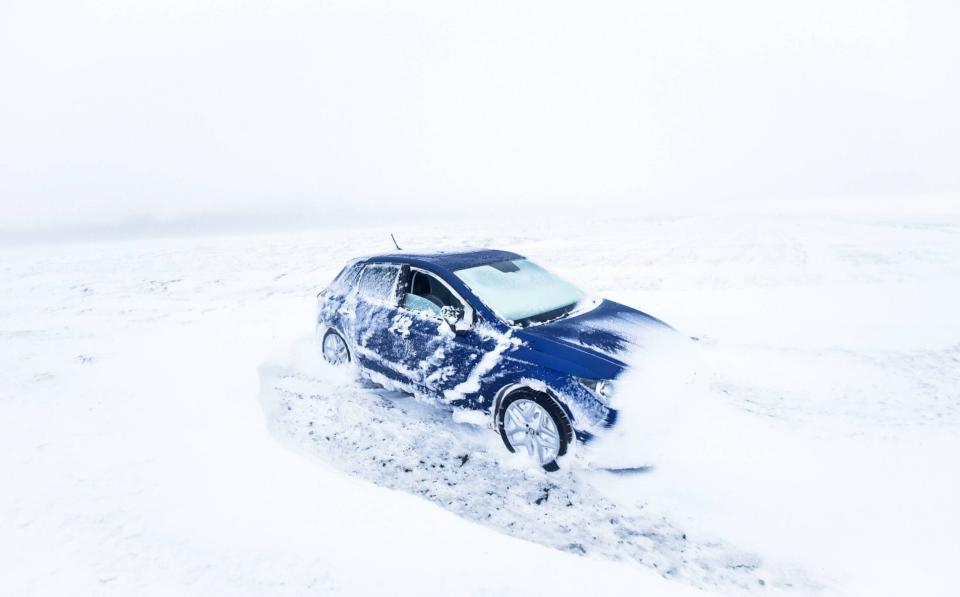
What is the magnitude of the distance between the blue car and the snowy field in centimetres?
34

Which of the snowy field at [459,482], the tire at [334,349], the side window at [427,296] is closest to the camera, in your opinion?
the snowy field at [459,482]

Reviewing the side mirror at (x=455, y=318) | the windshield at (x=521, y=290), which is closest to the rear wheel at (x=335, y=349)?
→ the side mirror at (x=455, y=318)

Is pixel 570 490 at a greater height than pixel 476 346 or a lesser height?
lesser

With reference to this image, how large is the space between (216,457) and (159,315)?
812 centimetres

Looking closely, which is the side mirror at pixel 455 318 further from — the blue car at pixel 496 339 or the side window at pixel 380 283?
the side window at pixel 380 283

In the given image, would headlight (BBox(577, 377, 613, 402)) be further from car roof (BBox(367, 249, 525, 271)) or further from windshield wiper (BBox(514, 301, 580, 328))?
car roof (BBox(367, 249, 525, 271))

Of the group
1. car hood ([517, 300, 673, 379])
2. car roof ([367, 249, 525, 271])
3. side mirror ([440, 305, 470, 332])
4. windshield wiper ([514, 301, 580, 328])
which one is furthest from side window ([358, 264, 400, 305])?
car hood ([517, 300, 673, 379])

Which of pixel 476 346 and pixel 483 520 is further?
pixel 476 346

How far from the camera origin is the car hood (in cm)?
375

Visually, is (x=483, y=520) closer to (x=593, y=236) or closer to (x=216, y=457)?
(x=216, y=457)

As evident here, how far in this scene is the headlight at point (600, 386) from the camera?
3643 millimetres

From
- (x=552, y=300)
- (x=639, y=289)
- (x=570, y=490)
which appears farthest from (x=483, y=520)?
(x=639, y=289)

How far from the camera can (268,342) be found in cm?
771

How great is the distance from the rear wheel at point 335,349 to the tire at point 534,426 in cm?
253
